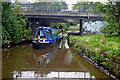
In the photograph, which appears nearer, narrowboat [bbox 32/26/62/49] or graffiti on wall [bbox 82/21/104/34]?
narrowboat [bbox 32/26/62/49]

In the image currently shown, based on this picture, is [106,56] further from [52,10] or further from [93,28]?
[52,10]

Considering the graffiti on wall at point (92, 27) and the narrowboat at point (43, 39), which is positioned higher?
the graffiti on wall at point (92, 27)

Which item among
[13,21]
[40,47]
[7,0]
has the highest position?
[7,0]

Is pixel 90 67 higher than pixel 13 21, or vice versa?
pixel 13 21

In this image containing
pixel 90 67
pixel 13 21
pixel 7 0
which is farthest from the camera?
pixel 13 21

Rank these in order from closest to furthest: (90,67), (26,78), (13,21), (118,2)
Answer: (26,78), (118,2), (90,67), (13,21)

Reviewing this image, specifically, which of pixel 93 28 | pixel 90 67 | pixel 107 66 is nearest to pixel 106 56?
pixel 107 66

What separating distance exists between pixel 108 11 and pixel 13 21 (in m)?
9.96

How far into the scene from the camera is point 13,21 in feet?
47.5

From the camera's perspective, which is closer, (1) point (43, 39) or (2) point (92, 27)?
(1) point (43, 39)

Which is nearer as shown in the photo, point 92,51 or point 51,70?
point 51,70

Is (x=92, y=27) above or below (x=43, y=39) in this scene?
above

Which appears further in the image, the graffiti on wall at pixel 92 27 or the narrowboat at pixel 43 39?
the graffiti on wall at pixel 92 27

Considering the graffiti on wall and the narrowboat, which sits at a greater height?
the graffiti on wall
